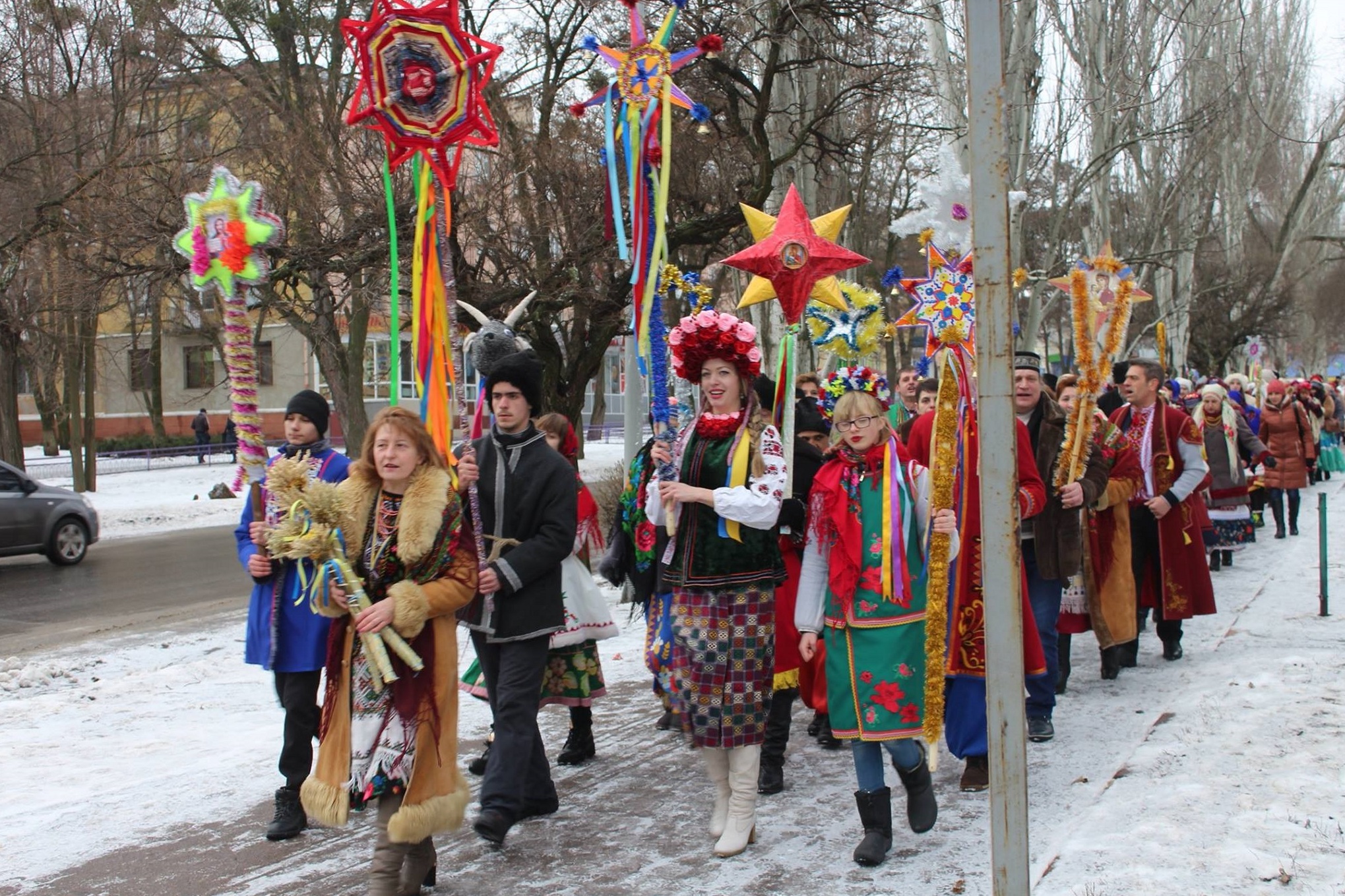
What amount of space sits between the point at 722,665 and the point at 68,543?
12.9 metres

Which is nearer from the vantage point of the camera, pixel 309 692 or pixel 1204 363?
pixel 309 692

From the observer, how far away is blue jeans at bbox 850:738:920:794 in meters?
4.50

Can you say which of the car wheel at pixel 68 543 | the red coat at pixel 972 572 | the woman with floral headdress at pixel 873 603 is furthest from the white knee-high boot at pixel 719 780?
the car wheel at pixel 68 543

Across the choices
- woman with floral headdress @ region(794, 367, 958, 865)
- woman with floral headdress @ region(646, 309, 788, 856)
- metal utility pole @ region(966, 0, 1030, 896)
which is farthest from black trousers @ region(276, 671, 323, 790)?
metal utility pole @ region(966, 0, 1030, 896)

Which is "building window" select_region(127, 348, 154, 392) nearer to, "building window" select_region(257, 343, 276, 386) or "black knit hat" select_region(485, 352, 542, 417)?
"building window" select_region(257, 343, 276, 386)

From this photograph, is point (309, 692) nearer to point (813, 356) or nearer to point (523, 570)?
point (523, 570)

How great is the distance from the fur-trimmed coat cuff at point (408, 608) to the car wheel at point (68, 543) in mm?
12447

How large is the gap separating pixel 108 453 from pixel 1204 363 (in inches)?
1499

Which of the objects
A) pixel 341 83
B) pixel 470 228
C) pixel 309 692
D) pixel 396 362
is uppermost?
pixel 341 83

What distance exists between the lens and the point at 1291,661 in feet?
22.9

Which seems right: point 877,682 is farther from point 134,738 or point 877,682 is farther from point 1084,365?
point 134,738

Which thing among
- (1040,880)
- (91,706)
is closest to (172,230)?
(91,706)

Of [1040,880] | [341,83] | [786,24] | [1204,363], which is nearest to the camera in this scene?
[1040,880]

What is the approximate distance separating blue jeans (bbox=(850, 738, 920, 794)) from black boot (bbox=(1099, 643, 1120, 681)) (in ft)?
10.2
